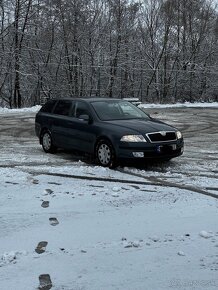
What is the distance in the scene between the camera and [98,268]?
15.5ft

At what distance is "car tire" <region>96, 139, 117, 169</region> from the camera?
32.5 ft

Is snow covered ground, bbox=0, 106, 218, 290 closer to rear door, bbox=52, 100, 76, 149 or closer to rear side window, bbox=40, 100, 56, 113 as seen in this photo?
rear door, bbox=52, 100, 76, 149

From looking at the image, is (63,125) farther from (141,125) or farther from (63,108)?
(141,125)

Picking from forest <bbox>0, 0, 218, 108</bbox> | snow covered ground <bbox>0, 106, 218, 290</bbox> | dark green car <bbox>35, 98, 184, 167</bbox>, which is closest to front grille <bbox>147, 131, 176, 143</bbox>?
dark green car <bbox>35, 98, 184, 167</bbox>

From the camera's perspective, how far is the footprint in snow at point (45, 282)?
429cm

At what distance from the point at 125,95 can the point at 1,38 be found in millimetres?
12680

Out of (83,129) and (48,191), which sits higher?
(83,129)

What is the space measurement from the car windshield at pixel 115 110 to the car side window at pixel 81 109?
19cm

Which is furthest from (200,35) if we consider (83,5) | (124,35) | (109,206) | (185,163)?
(109,206)

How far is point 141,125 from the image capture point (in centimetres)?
1024

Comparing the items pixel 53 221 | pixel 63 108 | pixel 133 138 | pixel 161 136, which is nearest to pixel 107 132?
pixel 133 138

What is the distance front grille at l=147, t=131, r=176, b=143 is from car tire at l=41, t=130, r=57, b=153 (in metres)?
3.18

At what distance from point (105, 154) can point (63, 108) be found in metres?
2.39

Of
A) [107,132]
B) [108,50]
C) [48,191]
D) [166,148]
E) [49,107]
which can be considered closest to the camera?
[48,191]
